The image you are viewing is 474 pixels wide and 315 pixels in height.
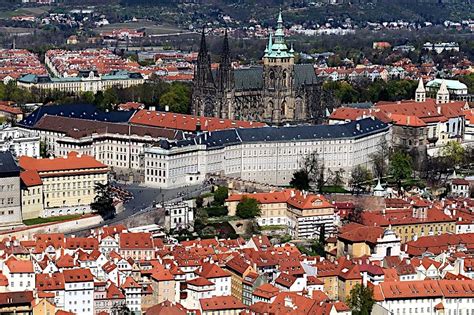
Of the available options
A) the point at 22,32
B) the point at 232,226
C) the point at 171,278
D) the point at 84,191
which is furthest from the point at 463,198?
the point at 22,32

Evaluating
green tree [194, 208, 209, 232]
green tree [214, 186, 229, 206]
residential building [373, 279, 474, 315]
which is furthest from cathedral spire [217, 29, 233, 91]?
residential building [373, 279, 474, 315]

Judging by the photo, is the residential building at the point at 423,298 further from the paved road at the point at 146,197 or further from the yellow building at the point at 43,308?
the paved road at the point at 146,197

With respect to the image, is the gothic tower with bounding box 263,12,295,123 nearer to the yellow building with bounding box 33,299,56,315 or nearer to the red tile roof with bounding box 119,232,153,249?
the red tile roof with bounding box 119,232,153,249

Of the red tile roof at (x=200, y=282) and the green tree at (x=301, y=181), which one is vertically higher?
the red tile roof at (x=200, y=282)

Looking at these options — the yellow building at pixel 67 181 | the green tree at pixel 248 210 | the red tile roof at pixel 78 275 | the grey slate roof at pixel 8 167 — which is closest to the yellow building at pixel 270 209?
the green tree at pixel 248 210

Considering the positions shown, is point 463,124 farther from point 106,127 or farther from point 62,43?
point 62,43

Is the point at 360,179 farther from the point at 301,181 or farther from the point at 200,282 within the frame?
the point at 200,282
